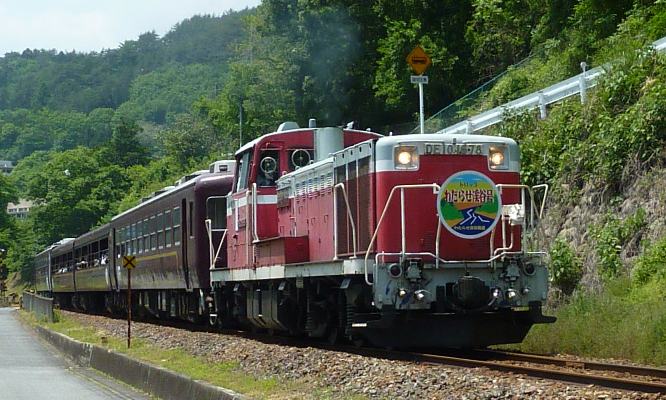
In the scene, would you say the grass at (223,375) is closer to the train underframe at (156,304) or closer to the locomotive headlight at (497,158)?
the train underframe at (156,304)

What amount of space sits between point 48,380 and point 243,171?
5.46 metres

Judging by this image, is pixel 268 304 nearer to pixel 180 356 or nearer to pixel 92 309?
pixel 180 356

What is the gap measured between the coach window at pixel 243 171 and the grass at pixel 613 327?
5929mm

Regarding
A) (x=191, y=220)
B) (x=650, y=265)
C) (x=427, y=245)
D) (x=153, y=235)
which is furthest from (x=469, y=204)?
(x=153, y=235)

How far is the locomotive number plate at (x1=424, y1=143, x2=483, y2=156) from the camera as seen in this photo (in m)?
15.0

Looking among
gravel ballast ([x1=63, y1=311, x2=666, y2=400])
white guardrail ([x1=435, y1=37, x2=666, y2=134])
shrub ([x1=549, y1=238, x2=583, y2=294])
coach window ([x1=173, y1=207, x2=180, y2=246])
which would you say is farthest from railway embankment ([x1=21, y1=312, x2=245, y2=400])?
white guardrail ([x1=435, y1=37, x2=666, y2=134])

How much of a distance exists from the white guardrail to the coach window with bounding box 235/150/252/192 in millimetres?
7635

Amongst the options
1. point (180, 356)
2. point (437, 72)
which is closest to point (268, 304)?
point (180, 356)

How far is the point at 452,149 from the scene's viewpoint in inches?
593

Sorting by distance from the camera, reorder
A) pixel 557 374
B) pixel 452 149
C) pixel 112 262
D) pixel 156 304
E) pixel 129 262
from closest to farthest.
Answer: pixel 557 374 → pixel 452 149 → pixel 129 262 → pixel 156 304 → pixel 112 262

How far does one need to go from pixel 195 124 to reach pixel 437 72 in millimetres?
66483

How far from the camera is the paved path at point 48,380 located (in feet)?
45.4

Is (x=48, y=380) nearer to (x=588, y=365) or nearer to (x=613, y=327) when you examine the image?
(x=588, y=365)

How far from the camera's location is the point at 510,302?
47.1 ft
